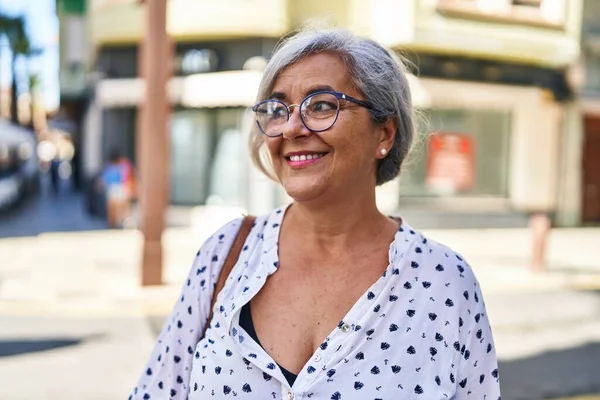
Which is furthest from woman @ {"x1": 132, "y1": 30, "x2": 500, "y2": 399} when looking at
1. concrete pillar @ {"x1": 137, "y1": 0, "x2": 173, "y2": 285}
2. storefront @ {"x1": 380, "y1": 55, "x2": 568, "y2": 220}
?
storefront @ {"x1": 380, "y1": 55, "x2": 568, "y2": 220}

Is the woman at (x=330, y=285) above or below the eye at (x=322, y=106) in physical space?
below

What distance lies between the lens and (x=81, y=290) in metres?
9.41

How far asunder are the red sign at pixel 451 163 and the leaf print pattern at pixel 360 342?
49.7 feet

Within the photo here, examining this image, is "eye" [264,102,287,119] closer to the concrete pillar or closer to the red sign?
the concrete pillar

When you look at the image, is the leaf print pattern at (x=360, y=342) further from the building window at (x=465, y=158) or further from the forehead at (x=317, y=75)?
the building window at (x=465, y=158)

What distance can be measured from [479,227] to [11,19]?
2741 cm

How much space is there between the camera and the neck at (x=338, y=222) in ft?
6.66

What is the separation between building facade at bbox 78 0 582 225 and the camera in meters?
15.7

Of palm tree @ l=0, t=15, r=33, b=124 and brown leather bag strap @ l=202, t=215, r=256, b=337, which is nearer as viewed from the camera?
brown leather bag strap @ l=202, t=215, r=256, b=337

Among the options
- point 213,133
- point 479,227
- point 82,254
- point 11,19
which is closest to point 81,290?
point 82,254

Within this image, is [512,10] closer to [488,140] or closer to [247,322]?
[488,140]

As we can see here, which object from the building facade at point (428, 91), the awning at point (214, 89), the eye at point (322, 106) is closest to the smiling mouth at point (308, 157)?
the eye at point (322, 106)

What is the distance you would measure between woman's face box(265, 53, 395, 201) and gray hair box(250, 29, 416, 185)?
0.07 ft

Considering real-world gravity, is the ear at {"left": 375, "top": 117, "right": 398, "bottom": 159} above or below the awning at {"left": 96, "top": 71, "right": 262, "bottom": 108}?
below
